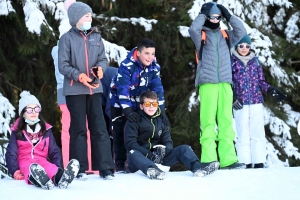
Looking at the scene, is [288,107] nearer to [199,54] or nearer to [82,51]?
[199,54]

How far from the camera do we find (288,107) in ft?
47.9

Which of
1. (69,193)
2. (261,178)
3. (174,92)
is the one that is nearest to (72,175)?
(69,193)

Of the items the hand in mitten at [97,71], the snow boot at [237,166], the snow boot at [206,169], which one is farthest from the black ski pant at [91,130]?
the snow boot at [237,166]

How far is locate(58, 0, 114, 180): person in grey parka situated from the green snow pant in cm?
141

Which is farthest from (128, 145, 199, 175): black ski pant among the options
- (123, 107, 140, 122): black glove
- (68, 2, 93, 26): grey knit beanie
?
(68, 2, 93, 26): grey knit beanie

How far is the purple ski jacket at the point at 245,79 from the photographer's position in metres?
8.80

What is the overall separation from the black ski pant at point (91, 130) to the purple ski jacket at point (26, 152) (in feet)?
0.88

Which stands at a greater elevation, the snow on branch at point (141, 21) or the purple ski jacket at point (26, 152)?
the snow on branch at point (141, 21)

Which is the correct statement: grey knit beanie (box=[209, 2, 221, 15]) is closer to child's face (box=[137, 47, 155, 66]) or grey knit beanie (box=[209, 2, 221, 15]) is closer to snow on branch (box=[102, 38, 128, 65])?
child's face (box=[137, 47, 155, 66])

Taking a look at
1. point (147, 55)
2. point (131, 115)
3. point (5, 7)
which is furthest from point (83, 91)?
point (5, 7)

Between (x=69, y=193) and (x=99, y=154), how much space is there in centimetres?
105

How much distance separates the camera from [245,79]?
28.9ft

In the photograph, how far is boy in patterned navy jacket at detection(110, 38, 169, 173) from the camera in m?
8.06

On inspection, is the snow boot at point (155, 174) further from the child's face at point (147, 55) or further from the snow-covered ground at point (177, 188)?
the child's face at point (147, 55)
